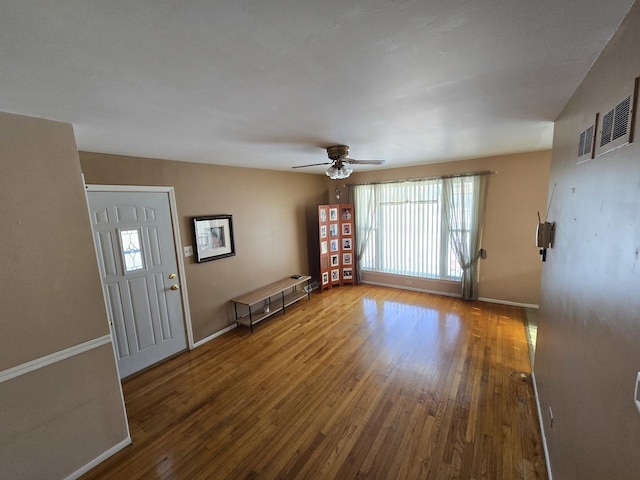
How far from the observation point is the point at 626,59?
3.00 ft

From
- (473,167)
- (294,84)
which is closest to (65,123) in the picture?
(294,84)

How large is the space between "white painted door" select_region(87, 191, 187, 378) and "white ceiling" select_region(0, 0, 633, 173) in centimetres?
91

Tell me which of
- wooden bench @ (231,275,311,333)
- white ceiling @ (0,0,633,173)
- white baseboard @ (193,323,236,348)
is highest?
white ceiling @ (0,0,633,173)

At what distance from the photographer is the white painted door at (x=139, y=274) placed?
2.65 m

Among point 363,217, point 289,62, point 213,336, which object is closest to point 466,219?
point 363,217

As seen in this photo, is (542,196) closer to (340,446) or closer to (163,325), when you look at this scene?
(340,446)

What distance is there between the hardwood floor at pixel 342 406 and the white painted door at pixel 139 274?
0.31 meters

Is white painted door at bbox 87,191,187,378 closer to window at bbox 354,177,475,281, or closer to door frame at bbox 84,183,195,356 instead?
door frame at bbox 84,183,195,356

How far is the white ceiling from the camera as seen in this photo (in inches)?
32.5

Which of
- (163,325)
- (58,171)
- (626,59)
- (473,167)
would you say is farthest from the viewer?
(473,167)

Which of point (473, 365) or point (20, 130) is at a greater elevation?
point (20, 130)

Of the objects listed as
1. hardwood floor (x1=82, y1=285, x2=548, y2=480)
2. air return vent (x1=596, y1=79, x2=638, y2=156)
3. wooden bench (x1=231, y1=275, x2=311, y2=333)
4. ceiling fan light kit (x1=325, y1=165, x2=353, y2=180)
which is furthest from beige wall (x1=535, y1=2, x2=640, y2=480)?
wooden bench (x1=231, y1=275, x2=311, y2=333)

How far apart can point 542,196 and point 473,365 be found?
2.75 metres

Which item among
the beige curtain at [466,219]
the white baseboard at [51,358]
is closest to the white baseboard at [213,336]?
the white baseboard at [51,358]
